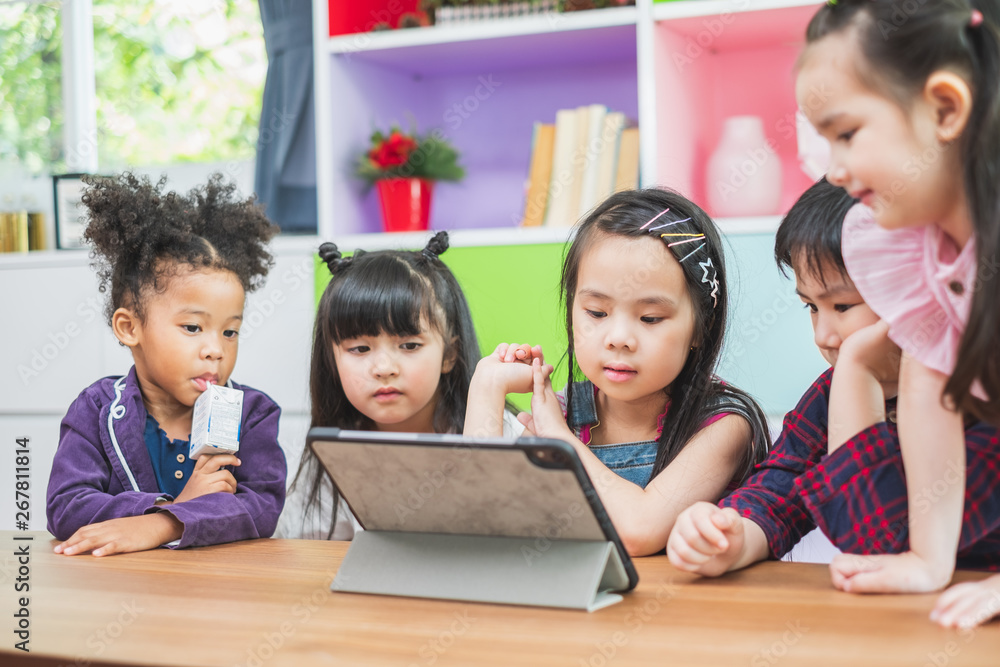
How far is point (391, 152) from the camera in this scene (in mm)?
2398

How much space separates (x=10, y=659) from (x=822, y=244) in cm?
91

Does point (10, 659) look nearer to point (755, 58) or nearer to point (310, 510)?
point (310, 510)

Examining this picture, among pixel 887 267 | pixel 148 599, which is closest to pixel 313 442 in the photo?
pixel 148 599

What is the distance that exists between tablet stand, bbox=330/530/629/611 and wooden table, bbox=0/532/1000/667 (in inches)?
0.6

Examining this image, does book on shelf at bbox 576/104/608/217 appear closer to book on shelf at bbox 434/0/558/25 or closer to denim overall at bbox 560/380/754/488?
book on shelf at bbox 434/0/558/25

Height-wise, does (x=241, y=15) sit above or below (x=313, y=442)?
above

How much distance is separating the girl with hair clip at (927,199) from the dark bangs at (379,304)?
81 cm

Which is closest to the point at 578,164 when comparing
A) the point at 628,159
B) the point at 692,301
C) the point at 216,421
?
the point at 628,159

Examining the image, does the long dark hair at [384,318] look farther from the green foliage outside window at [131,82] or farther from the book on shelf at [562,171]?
the green foliage outside window at [131,82]

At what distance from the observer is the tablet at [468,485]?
2.50ft

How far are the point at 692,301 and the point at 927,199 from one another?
0.49m

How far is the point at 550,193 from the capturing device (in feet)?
7.61

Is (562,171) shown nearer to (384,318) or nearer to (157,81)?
(384,318)

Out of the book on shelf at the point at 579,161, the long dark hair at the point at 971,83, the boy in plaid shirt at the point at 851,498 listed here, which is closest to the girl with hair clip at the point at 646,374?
the boy in plaid shirt at the point at 851,498
